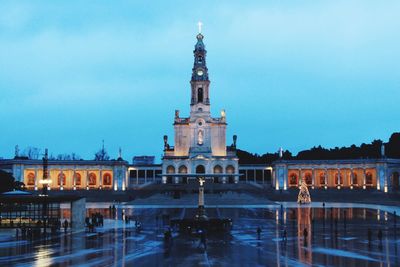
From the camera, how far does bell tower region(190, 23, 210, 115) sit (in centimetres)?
11106

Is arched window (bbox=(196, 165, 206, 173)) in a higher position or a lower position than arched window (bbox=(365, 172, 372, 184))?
higher

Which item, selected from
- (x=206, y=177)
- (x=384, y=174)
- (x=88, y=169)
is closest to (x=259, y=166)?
(x=206, y=177)

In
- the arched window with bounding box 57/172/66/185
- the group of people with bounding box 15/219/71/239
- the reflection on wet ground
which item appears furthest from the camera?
the arched window with bounding box 57/172/66/185

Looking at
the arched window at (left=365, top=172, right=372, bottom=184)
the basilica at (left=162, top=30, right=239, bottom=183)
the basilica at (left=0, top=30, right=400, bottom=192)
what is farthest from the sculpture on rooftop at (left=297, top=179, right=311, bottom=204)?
the basilica at (left=162, top=30, right=239, bottom=183)

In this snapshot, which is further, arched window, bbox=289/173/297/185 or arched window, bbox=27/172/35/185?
arched window, bbox=289/173/297/185

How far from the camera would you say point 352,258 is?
27516 mm

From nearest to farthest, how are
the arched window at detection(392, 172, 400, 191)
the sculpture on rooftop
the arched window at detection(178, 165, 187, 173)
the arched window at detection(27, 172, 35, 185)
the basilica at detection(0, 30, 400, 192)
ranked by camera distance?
the sculpture on rooftop → the basilica at detection(0, 30, 400, 192) → the arched window at detection(392, 172, 400, 191) → the arched window at detection(27, 172, 35, 185) → the arched window at detection(178, 165, 187, 173)

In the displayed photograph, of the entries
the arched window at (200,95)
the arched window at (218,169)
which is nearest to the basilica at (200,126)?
the arched window at (200,95)

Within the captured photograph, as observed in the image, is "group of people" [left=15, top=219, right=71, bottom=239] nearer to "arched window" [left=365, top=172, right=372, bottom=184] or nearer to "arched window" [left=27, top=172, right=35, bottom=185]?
"arched window" [left=27, top=172, right=35, bottom=185]

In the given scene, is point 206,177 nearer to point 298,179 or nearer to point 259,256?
point 298,179

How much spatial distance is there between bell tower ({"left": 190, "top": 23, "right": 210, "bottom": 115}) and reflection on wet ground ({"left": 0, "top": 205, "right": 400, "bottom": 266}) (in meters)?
65.6

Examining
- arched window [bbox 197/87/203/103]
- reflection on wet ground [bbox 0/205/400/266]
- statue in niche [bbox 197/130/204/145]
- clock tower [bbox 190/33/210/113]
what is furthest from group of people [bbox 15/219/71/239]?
arched window [bbox 197/87/203/103]

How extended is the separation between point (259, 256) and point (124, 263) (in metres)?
7.08

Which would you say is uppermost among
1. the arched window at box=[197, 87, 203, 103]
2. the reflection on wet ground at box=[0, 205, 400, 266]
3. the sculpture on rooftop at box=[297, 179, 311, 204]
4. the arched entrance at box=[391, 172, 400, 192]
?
the arched window at box=[197, 87, 203, 103]
